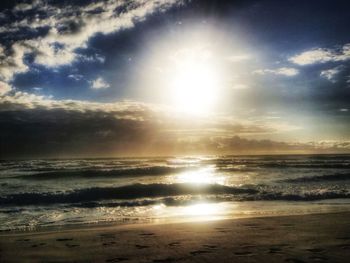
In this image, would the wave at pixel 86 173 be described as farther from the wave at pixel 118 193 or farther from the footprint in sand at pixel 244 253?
the footprint in sand at pixel 244 253

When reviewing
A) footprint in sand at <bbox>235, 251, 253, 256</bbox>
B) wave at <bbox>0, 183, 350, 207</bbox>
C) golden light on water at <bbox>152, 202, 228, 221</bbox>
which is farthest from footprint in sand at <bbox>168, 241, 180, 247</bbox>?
wave at <bbox>0, 183, 350, 207</bbox>

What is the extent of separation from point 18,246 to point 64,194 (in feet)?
46.5

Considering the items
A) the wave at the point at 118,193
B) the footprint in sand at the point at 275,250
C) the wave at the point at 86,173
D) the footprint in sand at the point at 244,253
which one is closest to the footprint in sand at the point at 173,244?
the footprint in sand at the point at 244,253

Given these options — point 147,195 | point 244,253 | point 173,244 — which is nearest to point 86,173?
point 147,195

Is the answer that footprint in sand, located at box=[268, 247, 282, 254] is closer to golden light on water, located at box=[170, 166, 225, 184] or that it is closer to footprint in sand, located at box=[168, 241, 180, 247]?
footprint in sand, located at box=[168, 241, 180, 247]

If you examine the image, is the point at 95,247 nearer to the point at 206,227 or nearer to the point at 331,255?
the point at 206,227

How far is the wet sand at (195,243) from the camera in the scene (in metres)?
6.83

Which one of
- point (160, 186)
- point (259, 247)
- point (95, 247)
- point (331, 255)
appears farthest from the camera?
point (160, 186)

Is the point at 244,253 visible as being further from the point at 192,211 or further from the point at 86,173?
the point at 86,173

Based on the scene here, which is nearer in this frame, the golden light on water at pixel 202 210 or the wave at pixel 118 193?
the golden light on water at pixel 202 210

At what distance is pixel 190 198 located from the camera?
67.1ft

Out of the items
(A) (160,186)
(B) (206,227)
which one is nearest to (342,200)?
(B) (206,227)

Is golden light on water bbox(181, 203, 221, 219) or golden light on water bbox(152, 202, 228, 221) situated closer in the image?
golden light on water bbox(152, 202, 228, 221)

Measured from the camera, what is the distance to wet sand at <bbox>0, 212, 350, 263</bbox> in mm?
6832
